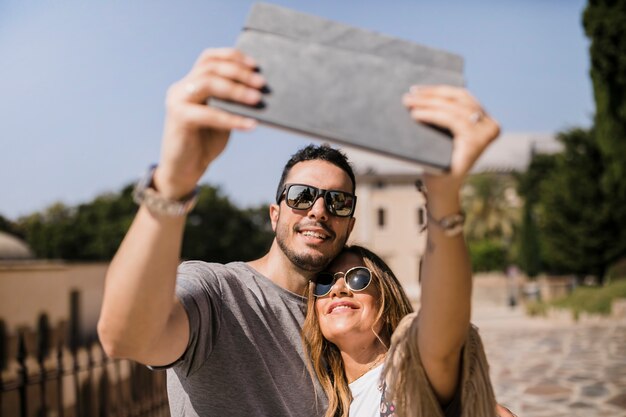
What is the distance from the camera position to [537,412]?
23.2 feet

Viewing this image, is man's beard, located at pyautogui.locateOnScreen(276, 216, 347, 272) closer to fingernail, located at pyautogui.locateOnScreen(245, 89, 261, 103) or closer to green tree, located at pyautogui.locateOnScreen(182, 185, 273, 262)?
fingernail, located at pyautogui.locateOnScreen(245, 89, 261, 103)

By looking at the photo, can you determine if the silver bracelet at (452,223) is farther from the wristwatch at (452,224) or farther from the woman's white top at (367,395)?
the woman's white top at (367,395)

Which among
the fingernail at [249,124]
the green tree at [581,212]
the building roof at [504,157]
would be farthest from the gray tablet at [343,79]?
the building roof at [504,157]

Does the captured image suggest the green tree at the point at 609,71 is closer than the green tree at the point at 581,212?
Yes

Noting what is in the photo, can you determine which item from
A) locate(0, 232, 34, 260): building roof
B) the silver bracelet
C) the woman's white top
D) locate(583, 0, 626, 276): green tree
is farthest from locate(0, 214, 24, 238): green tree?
the silver bracelet

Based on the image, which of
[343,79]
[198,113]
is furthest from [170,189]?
[343,79]

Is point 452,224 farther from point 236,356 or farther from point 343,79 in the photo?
point 236,356

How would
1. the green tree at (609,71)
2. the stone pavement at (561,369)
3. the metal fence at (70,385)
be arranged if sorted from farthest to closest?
the green tree at (609,71)
the stone pavement at (561,369)
the metal fence at (70,385)

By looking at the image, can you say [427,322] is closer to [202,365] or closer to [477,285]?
[202,365]

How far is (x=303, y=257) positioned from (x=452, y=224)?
942mm

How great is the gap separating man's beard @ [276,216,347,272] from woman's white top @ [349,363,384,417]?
1.41 ft

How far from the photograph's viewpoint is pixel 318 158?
2.24 m

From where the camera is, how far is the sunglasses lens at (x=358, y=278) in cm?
213

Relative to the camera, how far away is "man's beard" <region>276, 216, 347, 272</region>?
82.4 inches
